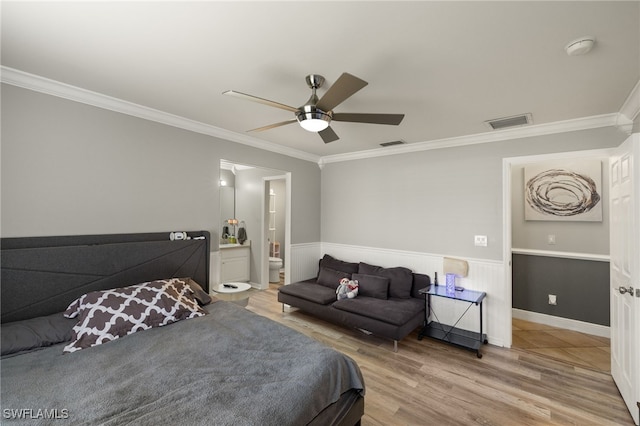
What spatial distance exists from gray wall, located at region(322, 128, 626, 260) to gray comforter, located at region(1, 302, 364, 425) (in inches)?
101

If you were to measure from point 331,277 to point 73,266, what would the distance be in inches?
121

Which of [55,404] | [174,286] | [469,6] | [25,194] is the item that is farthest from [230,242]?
Answer: [469,6]

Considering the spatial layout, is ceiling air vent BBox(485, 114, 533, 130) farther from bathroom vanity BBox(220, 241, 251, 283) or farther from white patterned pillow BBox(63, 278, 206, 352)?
bathroom vanity BBox(220, 241, 251, 283)

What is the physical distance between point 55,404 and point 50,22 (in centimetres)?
206

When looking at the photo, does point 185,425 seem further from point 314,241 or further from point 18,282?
point 314,241

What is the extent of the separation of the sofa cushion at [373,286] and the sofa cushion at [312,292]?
42 centimetres

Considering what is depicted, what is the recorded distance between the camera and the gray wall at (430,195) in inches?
133

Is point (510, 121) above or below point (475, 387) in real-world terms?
above

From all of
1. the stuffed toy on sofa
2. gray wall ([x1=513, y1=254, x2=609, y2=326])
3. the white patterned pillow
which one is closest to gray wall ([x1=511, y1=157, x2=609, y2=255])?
gray wall ([x1=513, y1=254, x2=609, y2=326])

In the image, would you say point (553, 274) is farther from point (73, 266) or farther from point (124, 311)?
point (73, 266)

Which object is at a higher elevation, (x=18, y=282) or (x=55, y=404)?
(x=18, y=282)

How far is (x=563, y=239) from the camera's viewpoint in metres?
4.02

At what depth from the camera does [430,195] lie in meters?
3.97

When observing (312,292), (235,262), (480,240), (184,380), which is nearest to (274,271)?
(235,262)
